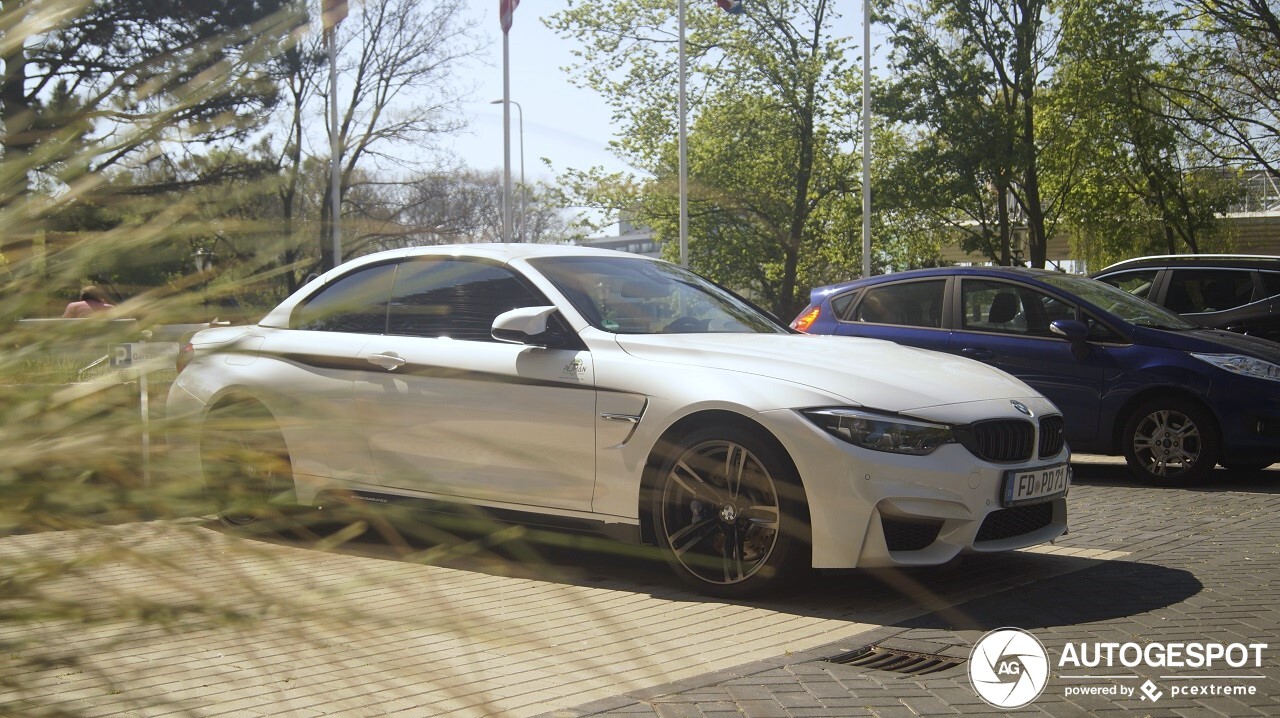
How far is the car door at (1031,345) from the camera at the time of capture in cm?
966

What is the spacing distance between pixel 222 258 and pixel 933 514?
4.19 metres

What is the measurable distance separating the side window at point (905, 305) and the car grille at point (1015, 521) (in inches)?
180

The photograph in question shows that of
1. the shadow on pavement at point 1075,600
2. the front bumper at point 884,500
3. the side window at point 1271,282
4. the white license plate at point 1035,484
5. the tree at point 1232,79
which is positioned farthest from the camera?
the tree at point 1232,79

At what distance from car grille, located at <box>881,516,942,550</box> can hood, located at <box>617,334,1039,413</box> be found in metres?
0.46

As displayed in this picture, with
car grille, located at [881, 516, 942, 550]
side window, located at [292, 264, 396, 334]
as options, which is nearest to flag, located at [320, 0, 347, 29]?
side window, located at [292, 264, 396, 334]

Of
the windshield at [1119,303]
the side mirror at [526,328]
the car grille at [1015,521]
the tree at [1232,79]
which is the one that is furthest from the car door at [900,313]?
the tree at [1232,79]

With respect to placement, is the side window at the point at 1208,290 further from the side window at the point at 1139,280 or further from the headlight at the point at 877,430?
the headlight at the point at 877,430

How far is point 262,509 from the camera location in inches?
47.4

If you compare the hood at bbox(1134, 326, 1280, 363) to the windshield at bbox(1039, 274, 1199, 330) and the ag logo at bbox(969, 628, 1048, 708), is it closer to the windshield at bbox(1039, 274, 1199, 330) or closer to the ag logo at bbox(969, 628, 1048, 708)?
the windshield at bbox(1039, 274, 1199, 330)

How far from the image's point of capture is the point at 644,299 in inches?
255

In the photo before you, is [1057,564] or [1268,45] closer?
[1057,564]

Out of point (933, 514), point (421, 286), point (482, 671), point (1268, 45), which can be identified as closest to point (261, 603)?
point (482, 671)

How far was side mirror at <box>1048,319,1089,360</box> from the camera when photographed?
9.61 meters

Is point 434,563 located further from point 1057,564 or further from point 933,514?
point 1057,564
